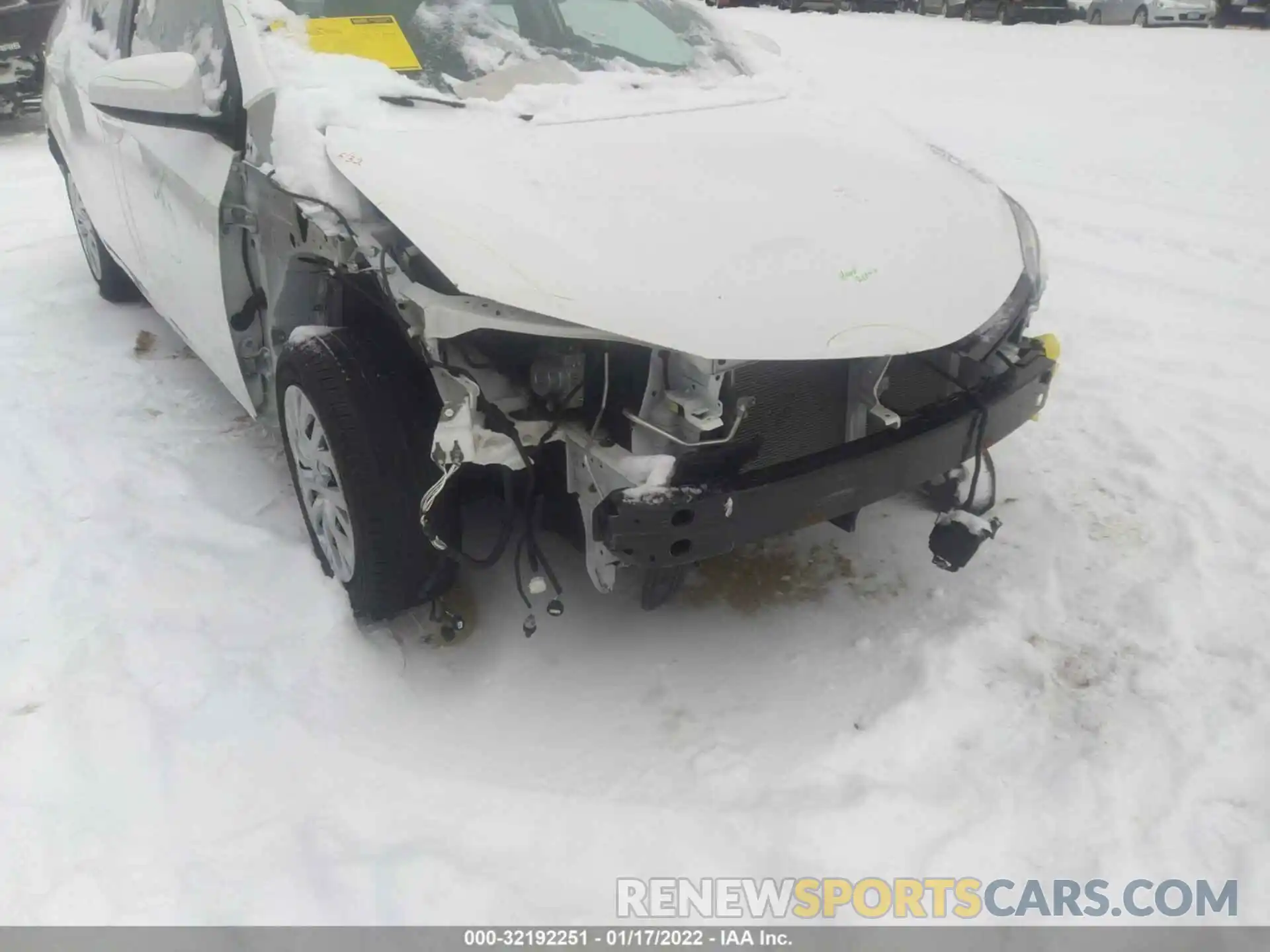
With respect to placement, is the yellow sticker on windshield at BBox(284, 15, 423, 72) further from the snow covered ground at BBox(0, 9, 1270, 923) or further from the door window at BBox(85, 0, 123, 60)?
the door window at BBox(85, 0, 123, 60)

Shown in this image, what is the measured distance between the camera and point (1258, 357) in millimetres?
4059

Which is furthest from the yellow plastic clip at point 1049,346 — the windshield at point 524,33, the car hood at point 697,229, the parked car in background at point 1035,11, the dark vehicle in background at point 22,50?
the parked car in background at point 1035,11

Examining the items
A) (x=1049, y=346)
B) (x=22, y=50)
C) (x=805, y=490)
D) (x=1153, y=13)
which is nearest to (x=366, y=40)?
(x=805, y=490)

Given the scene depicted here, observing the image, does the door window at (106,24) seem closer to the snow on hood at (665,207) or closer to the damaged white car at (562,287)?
the damaged white car at (562,287)

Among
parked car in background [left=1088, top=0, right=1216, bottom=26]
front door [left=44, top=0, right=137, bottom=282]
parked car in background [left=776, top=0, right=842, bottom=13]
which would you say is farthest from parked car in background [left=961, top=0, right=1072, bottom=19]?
front door [left=44, top=0, right=137, bottom=282]

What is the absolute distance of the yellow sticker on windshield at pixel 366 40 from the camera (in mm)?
2680

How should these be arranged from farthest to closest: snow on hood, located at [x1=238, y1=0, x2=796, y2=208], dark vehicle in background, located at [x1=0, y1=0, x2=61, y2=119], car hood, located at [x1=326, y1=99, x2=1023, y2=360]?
dark vehicle in background, located at [x1=0, y1=0, x2=61, y2=119] → snow on hood, located at [x1=238, y1=0, x2=796, y2=208] → car hood, located at [x1=326, y1=99, x2=1023, y2=360]

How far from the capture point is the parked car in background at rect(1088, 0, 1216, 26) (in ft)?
56.5

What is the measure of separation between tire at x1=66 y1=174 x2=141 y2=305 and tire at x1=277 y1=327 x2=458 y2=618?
3.09m

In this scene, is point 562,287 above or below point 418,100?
below

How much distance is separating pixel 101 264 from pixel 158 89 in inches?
112

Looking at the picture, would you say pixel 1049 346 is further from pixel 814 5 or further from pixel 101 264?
pixel 814 5

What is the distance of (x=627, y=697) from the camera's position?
252 centimetres

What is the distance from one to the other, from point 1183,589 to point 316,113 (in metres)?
2.70
